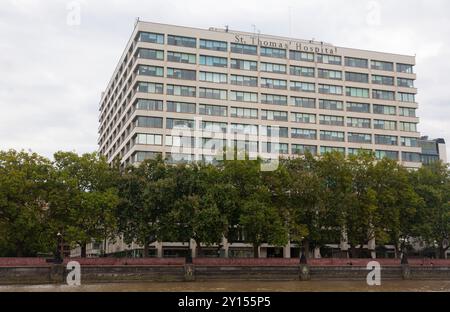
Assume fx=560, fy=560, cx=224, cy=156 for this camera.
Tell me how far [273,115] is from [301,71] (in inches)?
433

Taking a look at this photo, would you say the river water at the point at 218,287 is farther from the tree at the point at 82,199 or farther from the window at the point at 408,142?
the window at the point at 408,142

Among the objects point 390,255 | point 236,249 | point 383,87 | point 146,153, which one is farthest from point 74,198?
point 383,87

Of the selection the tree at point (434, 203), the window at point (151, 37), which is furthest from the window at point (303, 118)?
the window at point (151, 37)

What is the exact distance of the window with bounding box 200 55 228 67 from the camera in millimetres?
99188

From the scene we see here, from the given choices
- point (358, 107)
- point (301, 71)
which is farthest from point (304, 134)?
point (358, 107)

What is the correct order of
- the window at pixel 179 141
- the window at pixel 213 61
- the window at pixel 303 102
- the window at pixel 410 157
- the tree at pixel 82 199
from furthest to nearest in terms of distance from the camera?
the window at pixel 410 157 < the window at pixel 303 102 < the window at pixel 213 61 < the window at pixel 179 141 < the tree at pixel 82 199

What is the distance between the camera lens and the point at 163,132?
94062mm

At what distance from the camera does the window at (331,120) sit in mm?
107000

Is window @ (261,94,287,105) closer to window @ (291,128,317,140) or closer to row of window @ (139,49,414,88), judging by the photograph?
row of window @ (139,49,414,88)

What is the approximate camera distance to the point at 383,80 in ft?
366

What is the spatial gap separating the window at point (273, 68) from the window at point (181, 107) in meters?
16.2

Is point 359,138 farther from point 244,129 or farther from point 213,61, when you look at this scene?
point 213,61

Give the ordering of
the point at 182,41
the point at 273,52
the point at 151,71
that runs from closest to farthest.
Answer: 1. the point at 151,71
2. the point at 182,41
3. the point at 273,52

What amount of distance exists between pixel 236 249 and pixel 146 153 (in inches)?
862
